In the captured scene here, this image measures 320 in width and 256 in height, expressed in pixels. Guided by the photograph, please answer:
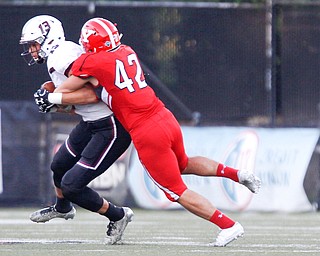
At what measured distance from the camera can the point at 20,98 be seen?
13.4m

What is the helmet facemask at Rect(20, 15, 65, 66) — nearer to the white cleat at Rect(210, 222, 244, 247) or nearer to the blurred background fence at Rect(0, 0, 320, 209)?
the white cleat at Rect(210, 222, 244, 247)

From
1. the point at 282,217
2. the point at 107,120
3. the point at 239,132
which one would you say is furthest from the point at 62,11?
the point at 107,120

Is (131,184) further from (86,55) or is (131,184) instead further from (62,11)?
(86,55)

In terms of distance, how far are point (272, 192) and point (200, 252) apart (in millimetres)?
5137

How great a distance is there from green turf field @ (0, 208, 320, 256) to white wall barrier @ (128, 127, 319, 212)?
0.63ft

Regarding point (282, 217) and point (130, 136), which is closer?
point (130, 136)

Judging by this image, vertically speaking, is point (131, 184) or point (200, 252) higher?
point (200, 252)

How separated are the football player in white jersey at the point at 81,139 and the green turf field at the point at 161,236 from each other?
294 mm

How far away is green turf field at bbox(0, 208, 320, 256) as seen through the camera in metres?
7.10

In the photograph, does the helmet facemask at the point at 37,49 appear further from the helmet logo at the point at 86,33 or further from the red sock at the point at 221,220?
the red sock at the point at 221,220

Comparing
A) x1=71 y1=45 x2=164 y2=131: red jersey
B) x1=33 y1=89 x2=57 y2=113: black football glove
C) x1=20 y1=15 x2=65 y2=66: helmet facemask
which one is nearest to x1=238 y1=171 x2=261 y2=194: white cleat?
x1=71 y1=45 x2=164 y2=131: red jersey

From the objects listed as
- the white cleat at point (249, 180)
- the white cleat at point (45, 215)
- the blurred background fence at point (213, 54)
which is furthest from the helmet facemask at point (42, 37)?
the blurred background fence at point (213, 54)

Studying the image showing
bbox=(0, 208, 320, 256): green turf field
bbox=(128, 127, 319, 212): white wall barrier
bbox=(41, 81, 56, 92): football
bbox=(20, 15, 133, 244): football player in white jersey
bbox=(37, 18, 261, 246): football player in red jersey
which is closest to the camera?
bbox=(0, 208, 320, 256): green turf field

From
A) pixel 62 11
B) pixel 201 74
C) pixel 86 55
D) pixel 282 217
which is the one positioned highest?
pixel 86 55
